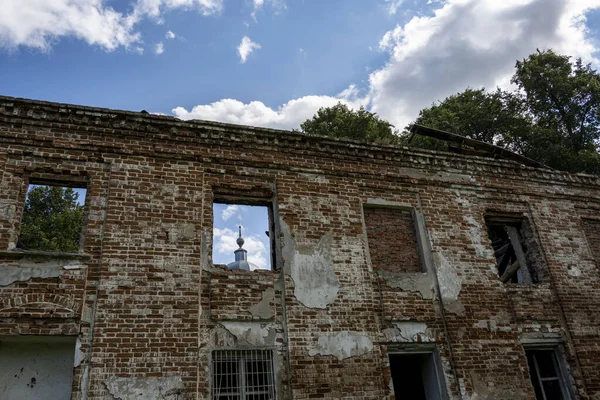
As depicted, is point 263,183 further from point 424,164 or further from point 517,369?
point 517,369

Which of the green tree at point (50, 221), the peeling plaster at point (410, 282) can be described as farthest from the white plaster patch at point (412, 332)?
the green tree at point (50, 221)

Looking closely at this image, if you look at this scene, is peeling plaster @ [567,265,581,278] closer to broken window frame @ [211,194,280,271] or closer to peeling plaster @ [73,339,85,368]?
broken window frame @ [211,194,280,271]

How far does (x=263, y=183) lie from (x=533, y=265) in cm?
610

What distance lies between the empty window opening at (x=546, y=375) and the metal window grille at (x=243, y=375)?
201 inches

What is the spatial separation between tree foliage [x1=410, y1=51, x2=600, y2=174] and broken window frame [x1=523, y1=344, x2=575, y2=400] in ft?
30.1

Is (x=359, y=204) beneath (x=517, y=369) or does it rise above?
above

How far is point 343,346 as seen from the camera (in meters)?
7.19

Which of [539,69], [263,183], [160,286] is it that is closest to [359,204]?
[263,183]

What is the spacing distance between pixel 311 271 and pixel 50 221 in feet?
62.9

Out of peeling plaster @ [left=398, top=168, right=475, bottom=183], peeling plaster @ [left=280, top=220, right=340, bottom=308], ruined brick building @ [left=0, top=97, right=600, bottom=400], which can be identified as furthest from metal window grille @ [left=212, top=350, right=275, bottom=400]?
peeling plaster @ [left=398, top=168, right=475, bottom=183]

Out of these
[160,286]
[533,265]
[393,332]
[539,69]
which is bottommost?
[393,332]

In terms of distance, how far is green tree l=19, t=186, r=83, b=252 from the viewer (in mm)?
21062

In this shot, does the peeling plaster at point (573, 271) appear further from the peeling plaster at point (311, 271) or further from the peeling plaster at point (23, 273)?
the peeling plaster at point (23, 273)

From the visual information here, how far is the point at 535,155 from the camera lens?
55.3 feet
